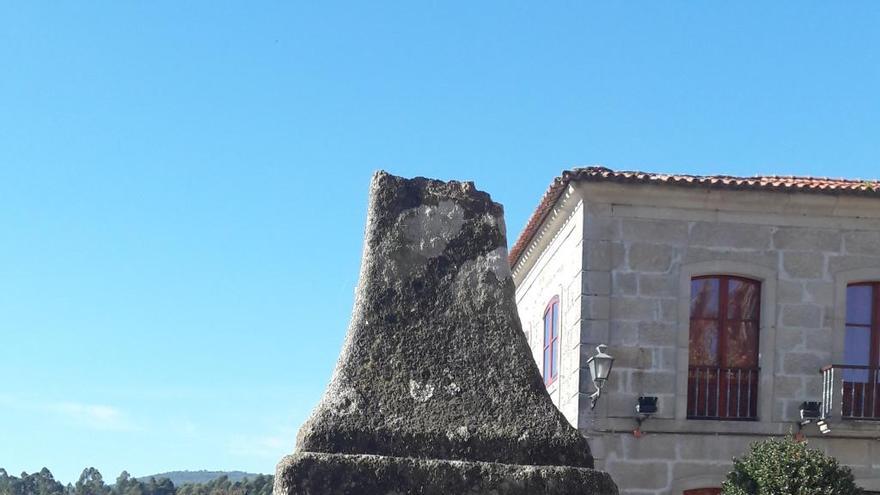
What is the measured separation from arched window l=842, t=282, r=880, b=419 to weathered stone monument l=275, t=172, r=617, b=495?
1210cm

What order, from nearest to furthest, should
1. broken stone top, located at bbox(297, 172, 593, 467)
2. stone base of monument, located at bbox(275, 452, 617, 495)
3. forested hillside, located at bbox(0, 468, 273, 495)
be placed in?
1. stone base of monument, located at bbox(275, 452, 617, 495)
2. broken stone top, located at bbox(297, 172, 593, 467)
3. forested hillside, located at bbox(0, 468, 273, 495)

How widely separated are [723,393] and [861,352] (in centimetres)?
174

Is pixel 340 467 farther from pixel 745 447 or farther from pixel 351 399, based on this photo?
pixel 745 447

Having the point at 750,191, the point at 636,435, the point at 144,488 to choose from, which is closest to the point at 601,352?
the point at 636,435

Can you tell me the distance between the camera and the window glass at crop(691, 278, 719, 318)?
51.7 ft

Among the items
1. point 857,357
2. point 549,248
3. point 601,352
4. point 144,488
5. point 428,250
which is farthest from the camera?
point 144,488

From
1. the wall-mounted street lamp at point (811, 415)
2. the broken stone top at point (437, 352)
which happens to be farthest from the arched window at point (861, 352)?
the broken stone top at point (437, 352)

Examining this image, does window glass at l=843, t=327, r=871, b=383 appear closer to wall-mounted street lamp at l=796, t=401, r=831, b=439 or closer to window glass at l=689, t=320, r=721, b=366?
wall-mounted street lamp at l=796, t=401, r=831, b=439

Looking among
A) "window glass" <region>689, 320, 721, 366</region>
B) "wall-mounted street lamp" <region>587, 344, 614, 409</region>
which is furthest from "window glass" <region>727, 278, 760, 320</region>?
"wall-mounted street lamp" <region>587, 344, 614, 409</region>

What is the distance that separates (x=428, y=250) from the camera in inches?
175

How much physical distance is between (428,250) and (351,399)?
57 centimetres

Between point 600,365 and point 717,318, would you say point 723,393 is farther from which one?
point 600,365

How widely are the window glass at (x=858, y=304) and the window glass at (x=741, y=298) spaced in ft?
3.67

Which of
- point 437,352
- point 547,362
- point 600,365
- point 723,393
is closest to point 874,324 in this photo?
point 723,393
